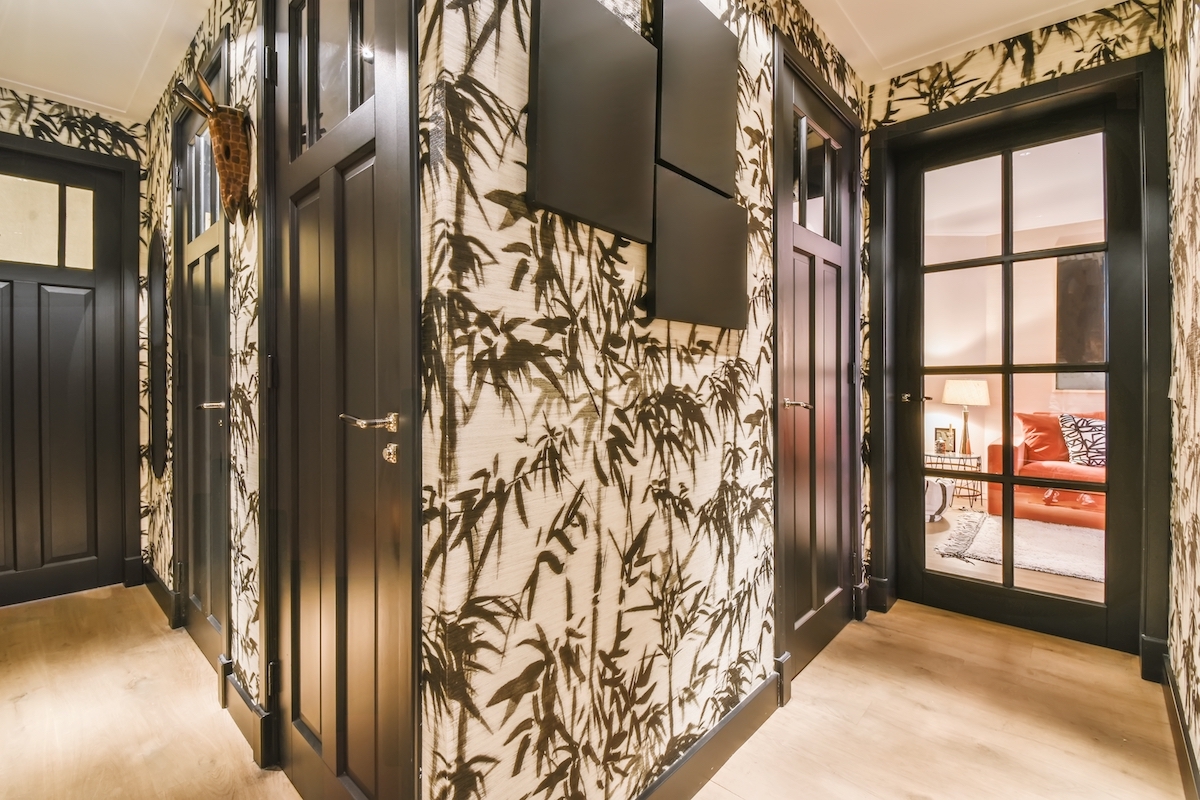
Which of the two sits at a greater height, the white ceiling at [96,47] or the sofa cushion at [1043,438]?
the white ceiling at [96,47]

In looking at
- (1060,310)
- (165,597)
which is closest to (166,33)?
(165,597)

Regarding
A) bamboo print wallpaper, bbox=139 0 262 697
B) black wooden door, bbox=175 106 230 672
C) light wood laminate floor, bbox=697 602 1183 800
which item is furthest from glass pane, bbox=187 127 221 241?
light wood laminate floor, bbox=697 602 1183 800

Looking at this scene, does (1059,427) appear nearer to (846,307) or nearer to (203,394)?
(846,307)

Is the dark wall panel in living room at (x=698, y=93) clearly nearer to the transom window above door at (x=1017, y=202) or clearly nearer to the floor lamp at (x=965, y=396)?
the transom window above door at (x=1017, y=202)

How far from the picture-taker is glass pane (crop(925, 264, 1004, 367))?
2.47 m

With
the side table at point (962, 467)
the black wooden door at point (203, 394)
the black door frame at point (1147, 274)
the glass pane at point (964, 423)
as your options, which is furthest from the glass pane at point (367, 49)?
the side table at point (962, 467)

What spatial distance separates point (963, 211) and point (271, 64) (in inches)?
110

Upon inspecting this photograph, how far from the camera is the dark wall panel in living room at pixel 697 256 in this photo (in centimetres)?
130

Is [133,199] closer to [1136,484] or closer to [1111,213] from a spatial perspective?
[1111,213]

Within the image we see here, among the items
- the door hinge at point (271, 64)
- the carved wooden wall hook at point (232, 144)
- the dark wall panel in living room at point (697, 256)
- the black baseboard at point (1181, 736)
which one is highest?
the door hinge at point (271, 64)

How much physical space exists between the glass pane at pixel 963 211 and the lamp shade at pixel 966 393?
578mm

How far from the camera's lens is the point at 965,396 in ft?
8.34

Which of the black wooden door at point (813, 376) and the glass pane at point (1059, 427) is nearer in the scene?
the black wooden door at point (813, 376)

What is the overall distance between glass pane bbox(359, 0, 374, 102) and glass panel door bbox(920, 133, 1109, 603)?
2524 mm
